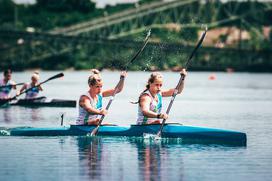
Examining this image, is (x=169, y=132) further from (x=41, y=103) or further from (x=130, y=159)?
(x=41, y=103)

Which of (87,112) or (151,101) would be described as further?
(87,112)

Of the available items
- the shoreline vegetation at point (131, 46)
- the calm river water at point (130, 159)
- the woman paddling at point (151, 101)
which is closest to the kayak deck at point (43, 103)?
the calm river water at point (130, 159)

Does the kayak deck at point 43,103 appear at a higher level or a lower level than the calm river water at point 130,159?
higher

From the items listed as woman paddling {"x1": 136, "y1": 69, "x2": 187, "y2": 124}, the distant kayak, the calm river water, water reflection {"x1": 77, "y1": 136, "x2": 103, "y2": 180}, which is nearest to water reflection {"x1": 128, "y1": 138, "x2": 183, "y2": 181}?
the calm river water

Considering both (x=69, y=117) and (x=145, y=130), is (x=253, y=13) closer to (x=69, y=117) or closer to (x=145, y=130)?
(x=69, y=117)

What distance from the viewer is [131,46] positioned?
14038cm

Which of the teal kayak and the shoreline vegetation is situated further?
the shoreline vegetation

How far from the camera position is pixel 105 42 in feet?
467

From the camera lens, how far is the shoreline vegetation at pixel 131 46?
146 metres

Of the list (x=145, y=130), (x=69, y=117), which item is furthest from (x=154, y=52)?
(x=145, y=130)

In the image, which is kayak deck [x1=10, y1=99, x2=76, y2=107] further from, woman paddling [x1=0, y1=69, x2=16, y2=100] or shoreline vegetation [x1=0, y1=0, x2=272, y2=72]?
shoreline vegetation [x1=0, y1=0, x2=272, y2=72]

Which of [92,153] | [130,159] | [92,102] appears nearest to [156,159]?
[130,159]

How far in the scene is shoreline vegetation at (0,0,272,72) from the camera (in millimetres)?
145875

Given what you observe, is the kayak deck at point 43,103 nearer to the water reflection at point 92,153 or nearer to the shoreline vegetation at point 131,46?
the water reflection at point 92,153
